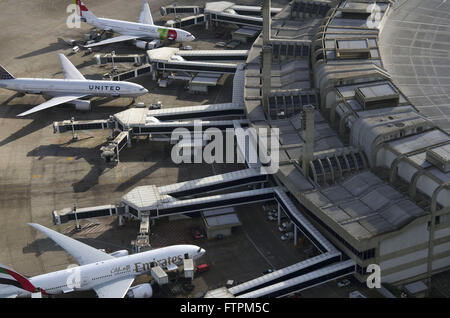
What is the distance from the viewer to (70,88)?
14975cm

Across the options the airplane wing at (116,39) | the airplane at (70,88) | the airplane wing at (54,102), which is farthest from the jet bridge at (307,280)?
the airplane wing at (116,39)

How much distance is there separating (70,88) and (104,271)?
6771cm

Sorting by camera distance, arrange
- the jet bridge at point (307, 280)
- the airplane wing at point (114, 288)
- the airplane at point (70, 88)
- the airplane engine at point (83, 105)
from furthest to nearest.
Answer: the airplane engine at point (83, 105)
the airplane at point (70, 88)
the airplane wing at point (114, 288)
the jet bridge at point (307, 280)

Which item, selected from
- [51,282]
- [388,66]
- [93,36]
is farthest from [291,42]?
[51,282]

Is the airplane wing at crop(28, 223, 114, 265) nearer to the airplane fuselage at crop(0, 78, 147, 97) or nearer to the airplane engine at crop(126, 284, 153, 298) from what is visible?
the airplane engine at crop(126, 284, 153, 298)

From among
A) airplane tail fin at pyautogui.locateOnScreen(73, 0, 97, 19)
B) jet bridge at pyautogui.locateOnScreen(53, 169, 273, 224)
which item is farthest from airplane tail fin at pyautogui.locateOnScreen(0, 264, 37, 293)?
airplane tail fin at pyautogui.locateOnScreen(73, 0, 97, 19)

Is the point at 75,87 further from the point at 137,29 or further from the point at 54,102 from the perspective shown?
the point at 137,29

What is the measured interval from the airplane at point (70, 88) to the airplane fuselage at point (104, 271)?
200ft

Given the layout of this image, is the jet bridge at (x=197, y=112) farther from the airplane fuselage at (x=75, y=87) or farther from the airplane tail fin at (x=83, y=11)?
the airplane tail fin at (x=83, y=11)

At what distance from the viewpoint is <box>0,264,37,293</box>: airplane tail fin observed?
284ft

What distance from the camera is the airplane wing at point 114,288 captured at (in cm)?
9294

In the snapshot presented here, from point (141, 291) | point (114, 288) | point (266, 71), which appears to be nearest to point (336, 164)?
point (266, 71)

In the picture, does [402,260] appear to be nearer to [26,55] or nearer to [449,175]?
[449,175]

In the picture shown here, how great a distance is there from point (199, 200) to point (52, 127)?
51.7 metres
